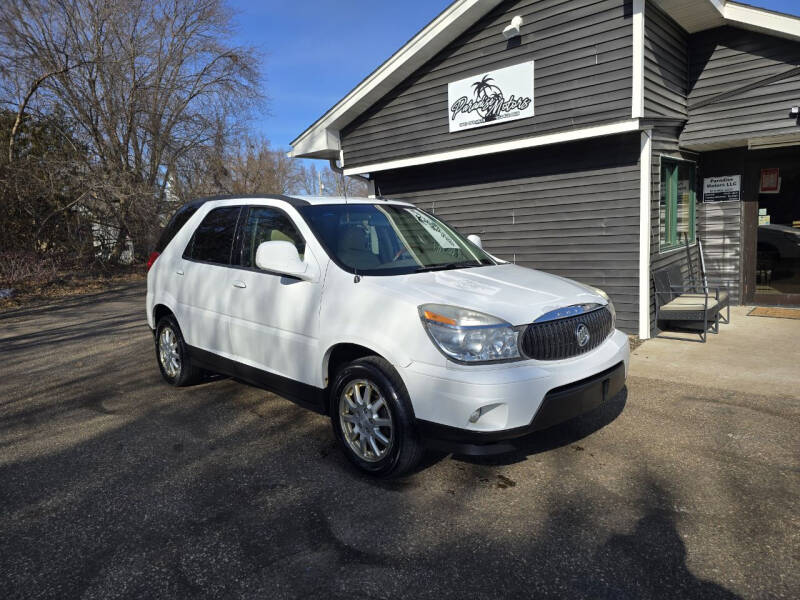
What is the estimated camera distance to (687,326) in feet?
24.5

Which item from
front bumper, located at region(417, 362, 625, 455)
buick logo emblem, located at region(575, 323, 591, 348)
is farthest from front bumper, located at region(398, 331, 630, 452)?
buick logo emblem, located at region(575, 323, 591, 348)

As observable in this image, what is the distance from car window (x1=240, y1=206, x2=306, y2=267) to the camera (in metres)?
4.12

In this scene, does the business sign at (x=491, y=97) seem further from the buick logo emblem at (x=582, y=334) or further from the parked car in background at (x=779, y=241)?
the buick logo emblem at (x=582, y=334)

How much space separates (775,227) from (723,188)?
0.94 m

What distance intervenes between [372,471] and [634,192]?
5405mm

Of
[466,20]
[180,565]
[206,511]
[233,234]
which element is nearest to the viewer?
[180,565]

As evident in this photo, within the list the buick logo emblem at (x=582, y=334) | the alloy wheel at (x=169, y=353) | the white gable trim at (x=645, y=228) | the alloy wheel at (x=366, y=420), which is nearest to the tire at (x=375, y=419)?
the alloy wheel at (x=366, y=420)

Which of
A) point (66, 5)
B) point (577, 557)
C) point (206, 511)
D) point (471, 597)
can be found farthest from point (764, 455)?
point (66, 5)

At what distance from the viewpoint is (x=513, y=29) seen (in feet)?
25.2

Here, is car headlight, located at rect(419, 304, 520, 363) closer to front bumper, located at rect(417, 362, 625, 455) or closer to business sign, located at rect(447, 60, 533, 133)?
front bumper, located at rect(417, 362, 625, 455)

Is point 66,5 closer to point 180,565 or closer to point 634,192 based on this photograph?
point 634,192

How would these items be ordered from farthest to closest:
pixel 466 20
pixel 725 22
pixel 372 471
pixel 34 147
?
pixel 34 147
pixel 466 20
pixel 725 22
pixel 372 471

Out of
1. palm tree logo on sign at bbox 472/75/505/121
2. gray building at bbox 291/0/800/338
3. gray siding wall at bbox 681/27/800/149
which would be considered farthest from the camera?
palm tree logo on sign at bbox 472/75/505/121

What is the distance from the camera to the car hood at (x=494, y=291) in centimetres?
316
